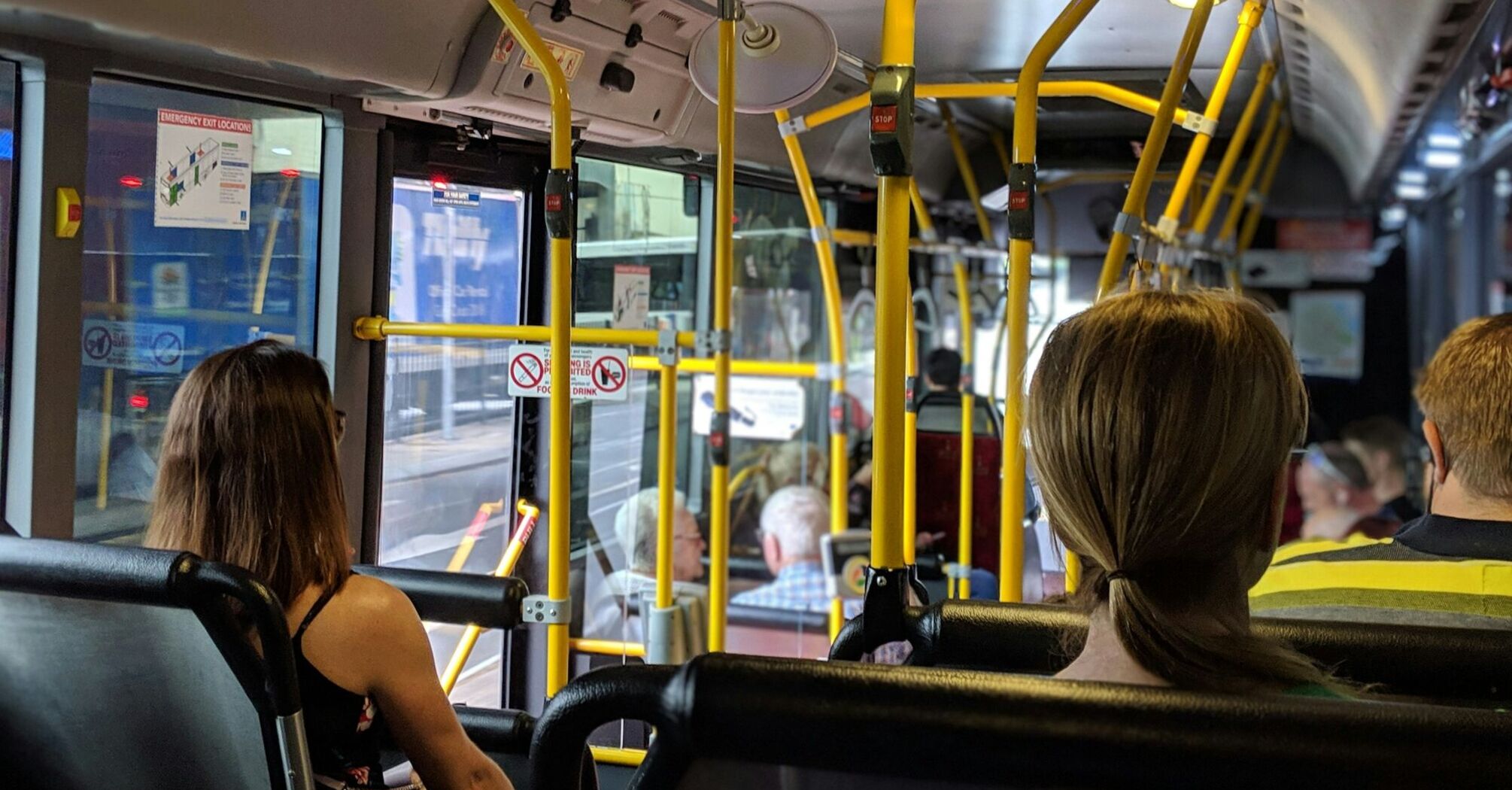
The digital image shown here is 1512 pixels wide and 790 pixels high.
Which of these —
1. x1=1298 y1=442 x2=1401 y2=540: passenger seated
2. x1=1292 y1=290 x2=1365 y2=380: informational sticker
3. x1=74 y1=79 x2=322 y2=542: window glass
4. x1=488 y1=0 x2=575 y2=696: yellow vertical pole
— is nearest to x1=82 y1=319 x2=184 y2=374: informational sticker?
x1=74 y1=79 x2=322 y2=542: window glass

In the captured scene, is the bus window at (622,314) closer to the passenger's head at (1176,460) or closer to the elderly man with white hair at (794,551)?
the elderly man with white hair at (794,551)

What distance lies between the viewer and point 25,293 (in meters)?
2.34

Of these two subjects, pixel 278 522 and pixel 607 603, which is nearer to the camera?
pixel 278 522

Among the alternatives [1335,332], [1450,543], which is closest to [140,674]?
[1450,543]

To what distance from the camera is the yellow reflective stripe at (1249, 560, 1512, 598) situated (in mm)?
2035

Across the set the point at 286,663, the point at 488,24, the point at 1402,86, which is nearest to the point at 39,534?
the point at 286,663

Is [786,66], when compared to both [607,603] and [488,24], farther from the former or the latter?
[607,603]

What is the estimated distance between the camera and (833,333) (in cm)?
471

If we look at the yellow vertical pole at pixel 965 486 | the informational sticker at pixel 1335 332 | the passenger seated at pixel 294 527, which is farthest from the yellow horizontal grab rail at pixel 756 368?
the informational sticker at pixel 1335 332

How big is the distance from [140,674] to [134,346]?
3.26ft

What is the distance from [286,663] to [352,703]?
1.10ft

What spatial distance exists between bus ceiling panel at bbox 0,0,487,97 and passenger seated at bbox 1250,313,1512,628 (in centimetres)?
197

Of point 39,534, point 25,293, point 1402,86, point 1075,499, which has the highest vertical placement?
point 1402,86

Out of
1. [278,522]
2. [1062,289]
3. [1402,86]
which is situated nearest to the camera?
[278,522]
